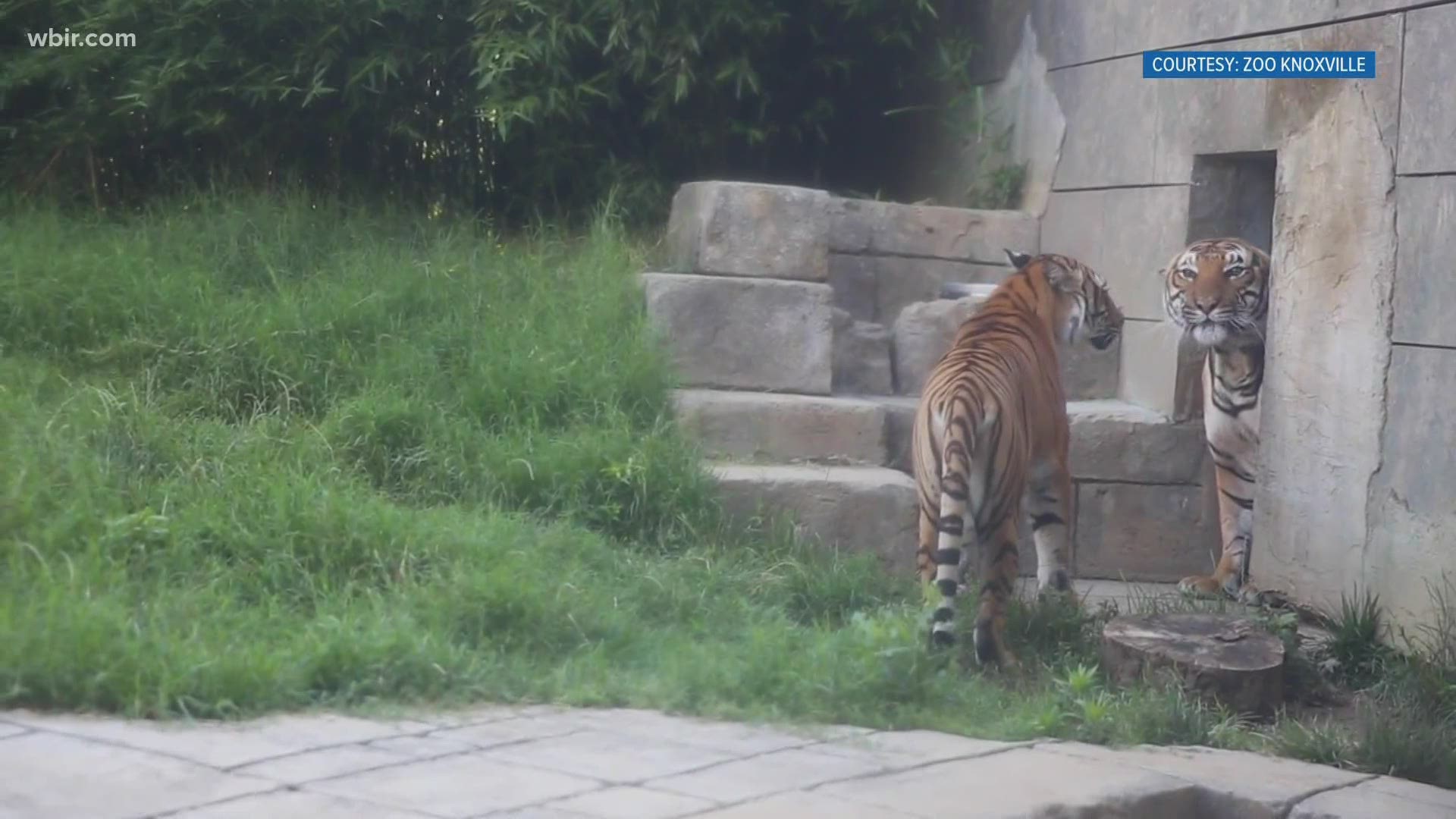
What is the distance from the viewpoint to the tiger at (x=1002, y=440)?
5484mm

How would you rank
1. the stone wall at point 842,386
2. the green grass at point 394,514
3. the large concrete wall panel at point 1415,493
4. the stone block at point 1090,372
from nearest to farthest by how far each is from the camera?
1. the green grass at point 394,514
2. the large concrete wall panel at point 1415,493
3. the stone wall at point 842,386
4. the stone block at point 1090,372

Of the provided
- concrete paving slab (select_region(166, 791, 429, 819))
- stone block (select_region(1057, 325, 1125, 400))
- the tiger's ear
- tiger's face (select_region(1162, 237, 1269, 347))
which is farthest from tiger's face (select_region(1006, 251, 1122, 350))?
concrete paving slab (select_region(166, 791, 429, 819))

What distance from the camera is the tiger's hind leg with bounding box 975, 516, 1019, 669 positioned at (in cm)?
550

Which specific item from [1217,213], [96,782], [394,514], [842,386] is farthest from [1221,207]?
[96,782]

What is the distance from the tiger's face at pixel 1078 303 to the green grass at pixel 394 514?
1.31 metres

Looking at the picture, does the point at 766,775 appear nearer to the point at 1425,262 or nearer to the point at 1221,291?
the point at 1425,262

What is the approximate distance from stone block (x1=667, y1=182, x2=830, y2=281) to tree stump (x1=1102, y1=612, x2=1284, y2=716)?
244cm

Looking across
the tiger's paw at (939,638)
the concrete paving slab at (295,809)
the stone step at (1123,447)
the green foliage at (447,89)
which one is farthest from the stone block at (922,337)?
the concrete paving slab at (295,809)

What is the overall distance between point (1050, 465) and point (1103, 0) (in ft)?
9.28

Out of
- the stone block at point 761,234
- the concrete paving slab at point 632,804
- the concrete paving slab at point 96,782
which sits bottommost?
the concrete paving slab at point 632,804

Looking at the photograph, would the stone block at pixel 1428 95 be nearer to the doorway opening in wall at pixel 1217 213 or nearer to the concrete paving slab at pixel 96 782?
the doorway opening in wall at pixel 1217 213

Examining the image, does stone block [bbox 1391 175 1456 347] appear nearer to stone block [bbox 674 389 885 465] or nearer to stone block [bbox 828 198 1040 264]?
stone block [bbox 674 389 885 465]

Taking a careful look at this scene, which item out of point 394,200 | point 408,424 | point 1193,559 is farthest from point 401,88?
point 1193,559

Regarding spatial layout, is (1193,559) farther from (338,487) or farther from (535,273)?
(338,487)
